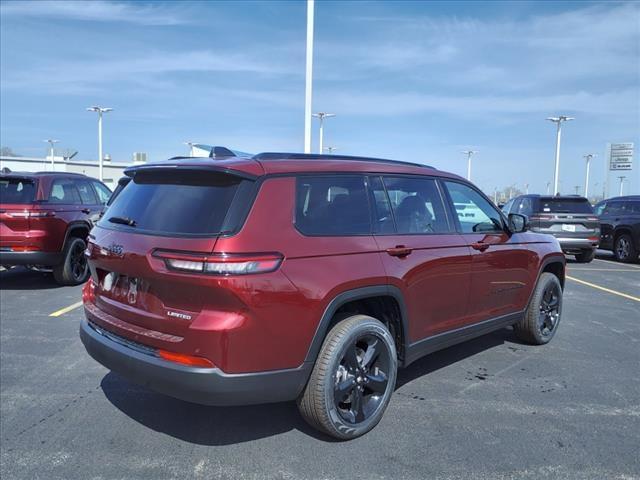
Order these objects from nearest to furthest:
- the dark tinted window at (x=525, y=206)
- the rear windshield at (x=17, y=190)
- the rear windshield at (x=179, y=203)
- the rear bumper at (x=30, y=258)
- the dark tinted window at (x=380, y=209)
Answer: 1. the rear windshield at (x=179, y=203)
2. the dark tinted window at (x=380, y=209)
3. the rear bumper at (x=30, y=258)
4. the rear windshield at (x=17, y=190)
5. the dark tinted window at (x=525, y=206)

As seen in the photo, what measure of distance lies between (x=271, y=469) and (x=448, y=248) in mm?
2034

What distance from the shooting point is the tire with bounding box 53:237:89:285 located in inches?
308

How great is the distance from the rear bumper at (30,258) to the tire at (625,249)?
12923 mm

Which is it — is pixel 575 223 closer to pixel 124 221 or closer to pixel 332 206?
pixel 332 206

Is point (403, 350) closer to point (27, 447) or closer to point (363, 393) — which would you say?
point (363, 393)

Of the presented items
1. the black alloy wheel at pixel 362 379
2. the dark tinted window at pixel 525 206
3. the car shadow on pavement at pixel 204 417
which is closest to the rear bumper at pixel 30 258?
the car shadow on pavement at pixel 204 417

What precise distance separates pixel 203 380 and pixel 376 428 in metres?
1.37

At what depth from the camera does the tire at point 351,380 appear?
2.98 meters

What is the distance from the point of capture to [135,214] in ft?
10.6

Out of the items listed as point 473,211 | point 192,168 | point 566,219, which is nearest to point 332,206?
point 192,168

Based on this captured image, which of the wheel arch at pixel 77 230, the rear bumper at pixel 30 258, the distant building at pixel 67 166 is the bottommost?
the rear bumper at pixel 30 258

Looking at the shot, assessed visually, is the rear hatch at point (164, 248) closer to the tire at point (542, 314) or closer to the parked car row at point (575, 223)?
the tire at point (542, 314)

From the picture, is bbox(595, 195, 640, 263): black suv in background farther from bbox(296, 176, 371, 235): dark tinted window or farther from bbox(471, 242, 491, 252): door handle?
bbox(296, 176, 371, 235): dark tinted window

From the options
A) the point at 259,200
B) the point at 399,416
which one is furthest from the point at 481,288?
the point at 259,200
